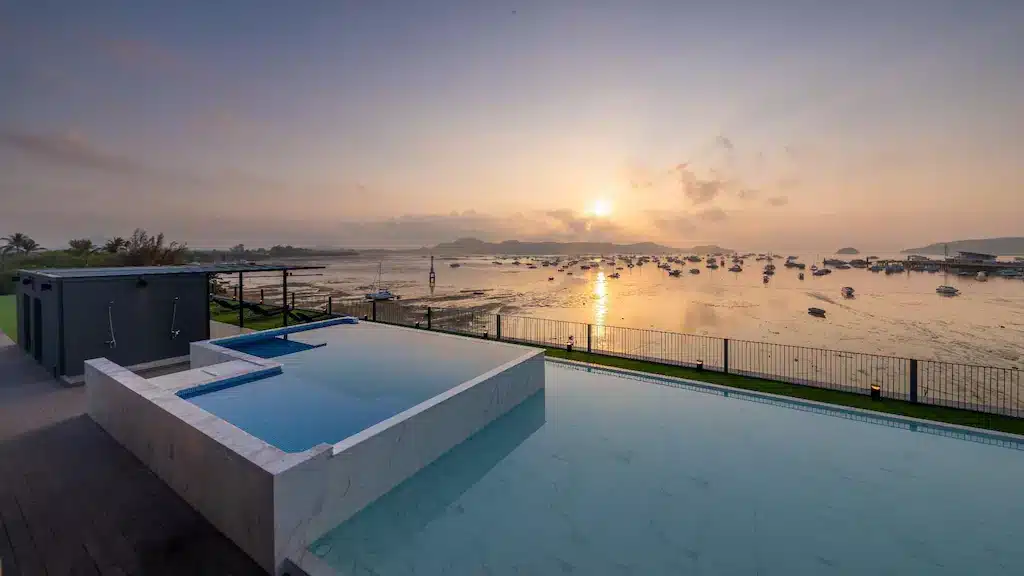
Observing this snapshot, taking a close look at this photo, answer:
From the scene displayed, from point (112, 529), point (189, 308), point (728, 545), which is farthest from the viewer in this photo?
point (189, 308)

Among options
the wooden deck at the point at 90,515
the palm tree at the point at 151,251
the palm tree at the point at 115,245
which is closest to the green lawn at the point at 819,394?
the wooden deck at the point at 90,515

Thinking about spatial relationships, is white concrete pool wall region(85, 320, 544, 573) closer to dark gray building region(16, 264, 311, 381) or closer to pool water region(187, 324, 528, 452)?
pool water region(187, 324, 528, 452)

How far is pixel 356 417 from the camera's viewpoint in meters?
6.33

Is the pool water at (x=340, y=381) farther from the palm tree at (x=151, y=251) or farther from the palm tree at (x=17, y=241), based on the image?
the palm tree at (x=17, y=241)

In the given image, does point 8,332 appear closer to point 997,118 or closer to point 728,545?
point 728,545

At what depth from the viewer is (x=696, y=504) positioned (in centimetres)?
512

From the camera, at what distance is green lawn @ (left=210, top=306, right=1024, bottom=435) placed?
319 inches

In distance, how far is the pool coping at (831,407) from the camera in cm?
725

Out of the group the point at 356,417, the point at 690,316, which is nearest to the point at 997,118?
the point at 690,316

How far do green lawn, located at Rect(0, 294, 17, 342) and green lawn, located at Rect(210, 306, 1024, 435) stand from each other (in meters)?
17.7

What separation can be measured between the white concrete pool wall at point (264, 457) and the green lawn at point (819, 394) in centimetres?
576

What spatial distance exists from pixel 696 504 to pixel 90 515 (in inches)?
252

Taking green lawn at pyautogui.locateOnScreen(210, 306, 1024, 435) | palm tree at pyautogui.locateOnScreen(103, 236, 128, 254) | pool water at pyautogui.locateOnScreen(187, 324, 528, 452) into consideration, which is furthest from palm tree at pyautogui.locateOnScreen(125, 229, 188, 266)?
green lawn at pyautogui.locateOnScreen(210, 306, 1024, 435)

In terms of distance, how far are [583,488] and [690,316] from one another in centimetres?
2723
